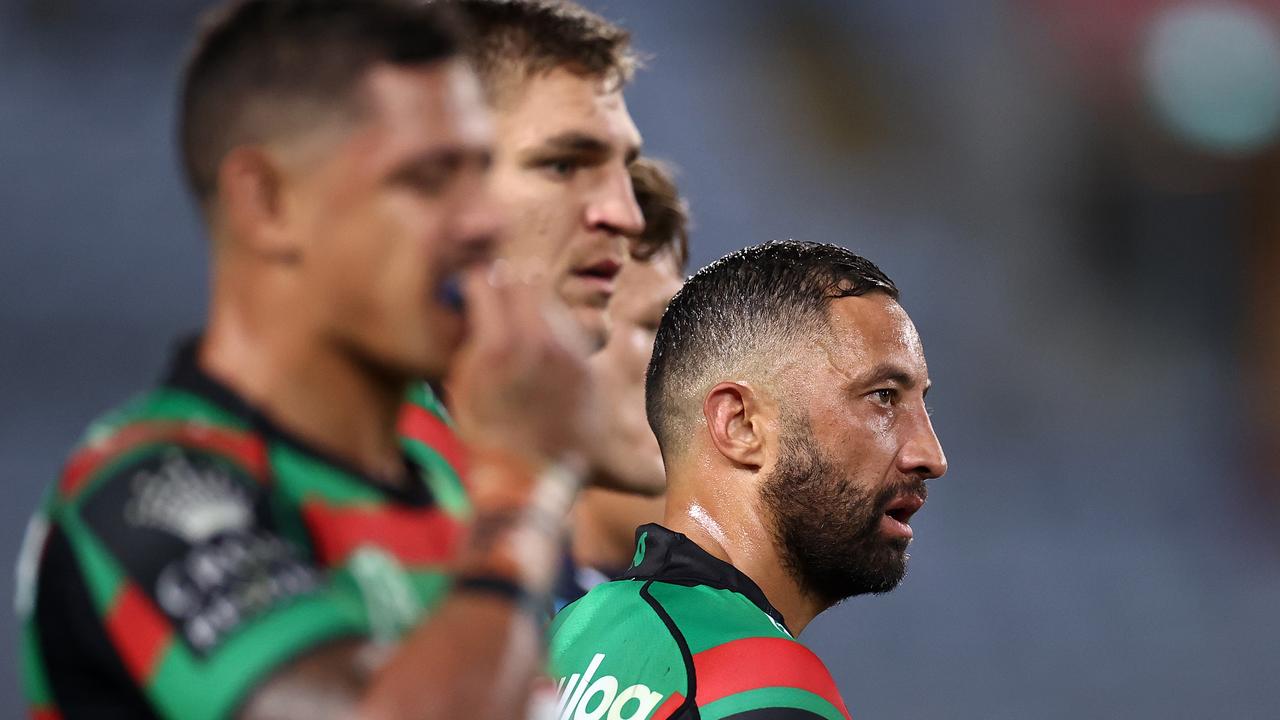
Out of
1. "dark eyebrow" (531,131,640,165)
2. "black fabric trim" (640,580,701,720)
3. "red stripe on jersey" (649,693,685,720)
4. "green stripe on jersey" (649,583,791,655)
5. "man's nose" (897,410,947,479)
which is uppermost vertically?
"dark eyebrow" (531,131,640,165)

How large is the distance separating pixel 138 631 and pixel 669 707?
1.32 m

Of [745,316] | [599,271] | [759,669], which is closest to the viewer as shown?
[759,669]

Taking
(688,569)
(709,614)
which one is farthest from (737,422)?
(709,614)

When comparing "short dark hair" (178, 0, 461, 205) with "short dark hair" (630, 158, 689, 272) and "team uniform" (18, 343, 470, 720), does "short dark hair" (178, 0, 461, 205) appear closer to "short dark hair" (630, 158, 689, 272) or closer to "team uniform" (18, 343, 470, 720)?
"team uniform" (18, 343, 470, 720)

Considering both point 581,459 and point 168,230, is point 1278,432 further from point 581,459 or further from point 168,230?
point 581,459

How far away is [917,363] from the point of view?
10.1 feet

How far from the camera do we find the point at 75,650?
1.39m

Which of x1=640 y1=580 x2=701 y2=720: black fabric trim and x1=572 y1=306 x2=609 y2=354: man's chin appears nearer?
x1=640 y1=580 x2=701 y2=720: black fabric trim

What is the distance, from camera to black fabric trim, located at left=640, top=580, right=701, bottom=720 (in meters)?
2.47

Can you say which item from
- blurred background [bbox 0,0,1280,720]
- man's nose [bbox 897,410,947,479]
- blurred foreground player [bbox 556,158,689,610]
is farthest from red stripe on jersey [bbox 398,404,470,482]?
blurred background [bbox 0,0,1280,720]

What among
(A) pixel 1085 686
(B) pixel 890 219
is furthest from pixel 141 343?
(A) pixel 1085 686

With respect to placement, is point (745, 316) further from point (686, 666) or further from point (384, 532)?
point (384, 532)

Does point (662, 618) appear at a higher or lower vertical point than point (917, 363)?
lower

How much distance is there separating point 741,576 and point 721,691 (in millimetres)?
414
